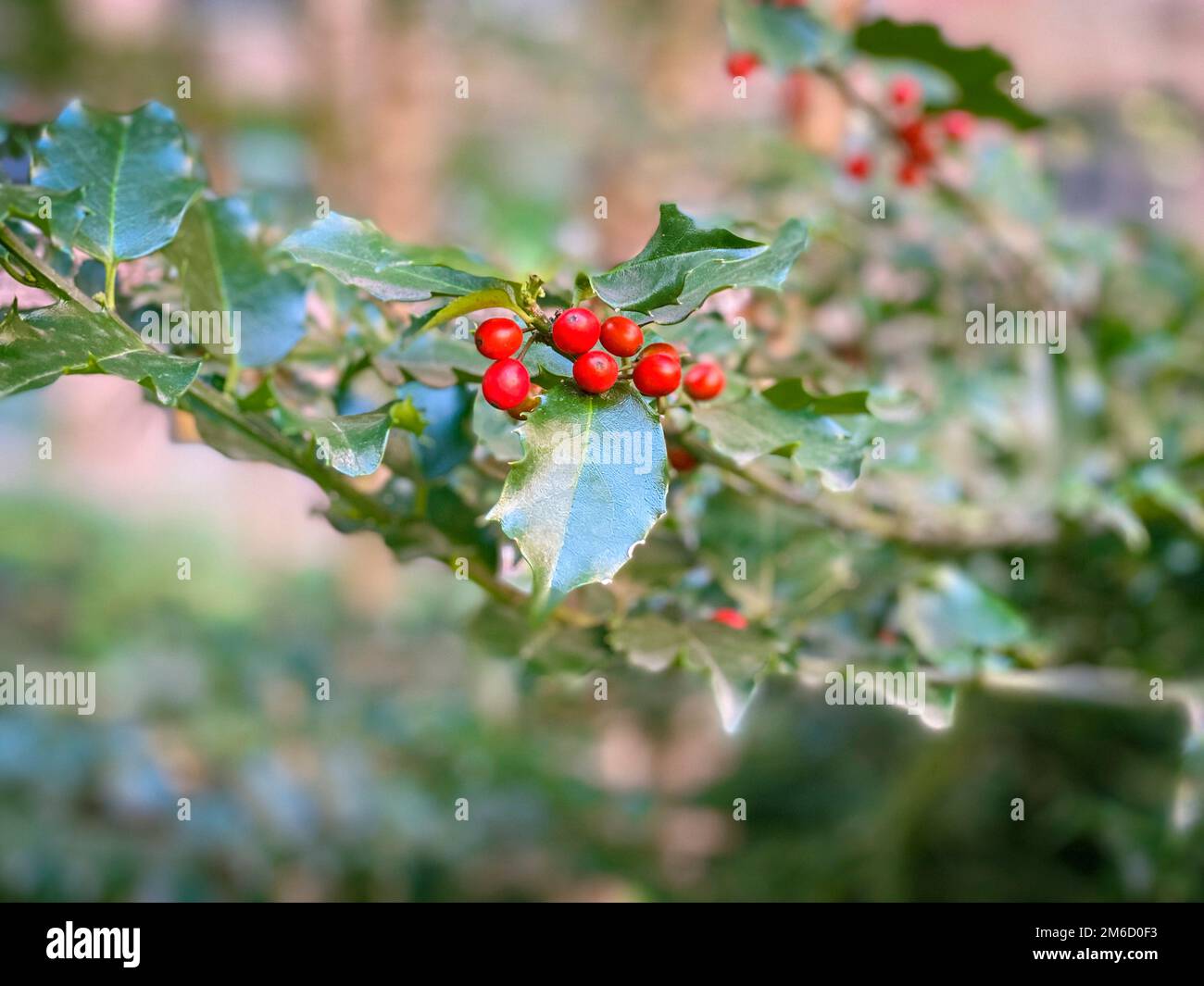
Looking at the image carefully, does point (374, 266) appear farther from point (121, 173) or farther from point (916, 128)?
point (916, 128)

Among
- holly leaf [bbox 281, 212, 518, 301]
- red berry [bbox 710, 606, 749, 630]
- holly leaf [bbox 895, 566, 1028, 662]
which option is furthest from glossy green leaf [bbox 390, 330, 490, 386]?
holly leaf [bbox 895, 566, 1028, 662]

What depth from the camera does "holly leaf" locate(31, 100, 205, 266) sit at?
1.91 ft

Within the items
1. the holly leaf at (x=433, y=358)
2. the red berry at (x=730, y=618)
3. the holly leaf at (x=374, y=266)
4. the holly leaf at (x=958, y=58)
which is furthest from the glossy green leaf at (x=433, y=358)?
the holly leaf at (x=958, y=58)

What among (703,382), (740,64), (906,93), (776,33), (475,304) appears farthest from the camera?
(906,93)

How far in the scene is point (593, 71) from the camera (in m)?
3.06

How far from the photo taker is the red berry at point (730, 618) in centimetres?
70

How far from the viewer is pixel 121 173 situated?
612mm

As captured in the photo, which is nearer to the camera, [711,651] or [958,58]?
[711,651]

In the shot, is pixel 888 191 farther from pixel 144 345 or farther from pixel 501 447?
pixel 144 345

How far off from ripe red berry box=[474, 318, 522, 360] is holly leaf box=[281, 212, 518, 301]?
0.01 meters

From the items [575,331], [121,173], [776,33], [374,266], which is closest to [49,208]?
[121,173]

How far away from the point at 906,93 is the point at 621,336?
831 millimetres
